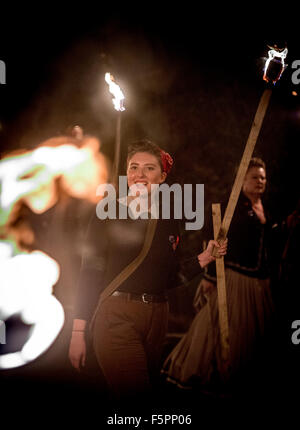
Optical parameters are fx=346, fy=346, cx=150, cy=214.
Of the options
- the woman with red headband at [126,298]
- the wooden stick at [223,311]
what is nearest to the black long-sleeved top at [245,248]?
the wooden stick at [223,311]

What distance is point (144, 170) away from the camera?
2488mm

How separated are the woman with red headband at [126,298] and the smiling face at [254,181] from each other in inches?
61.4

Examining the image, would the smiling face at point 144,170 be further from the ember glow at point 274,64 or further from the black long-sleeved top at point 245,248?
the black long-sleeved top at point 245,248

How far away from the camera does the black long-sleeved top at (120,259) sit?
7.18 feet

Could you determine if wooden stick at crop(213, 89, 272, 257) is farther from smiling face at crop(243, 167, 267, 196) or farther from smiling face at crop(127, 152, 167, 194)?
smiling face at crop(243, 167, 267, 196)

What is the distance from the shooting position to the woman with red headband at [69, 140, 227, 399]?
2.11 meters

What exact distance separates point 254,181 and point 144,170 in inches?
64.1

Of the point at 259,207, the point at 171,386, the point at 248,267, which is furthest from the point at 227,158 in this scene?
the point at 171,386

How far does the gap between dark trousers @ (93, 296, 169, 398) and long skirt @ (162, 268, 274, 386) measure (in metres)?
1.14

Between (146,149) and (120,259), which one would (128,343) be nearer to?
(120,259)

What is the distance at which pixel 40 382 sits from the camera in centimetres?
361

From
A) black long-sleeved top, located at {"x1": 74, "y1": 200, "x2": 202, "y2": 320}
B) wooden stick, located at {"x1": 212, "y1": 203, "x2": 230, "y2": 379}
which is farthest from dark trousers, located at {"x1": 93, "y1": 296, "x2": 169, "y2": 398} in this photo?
wooden stick, located at {"x1": 212, "y1": 203, "x2": 230, "y2": 379}

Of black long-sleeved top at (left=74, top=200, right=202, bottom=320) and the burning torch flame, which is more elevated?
the burning torch flame

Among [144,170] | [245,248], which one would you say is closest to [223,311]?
[245,248]
